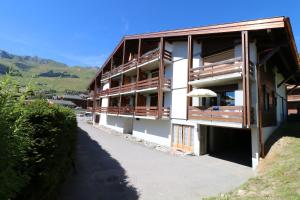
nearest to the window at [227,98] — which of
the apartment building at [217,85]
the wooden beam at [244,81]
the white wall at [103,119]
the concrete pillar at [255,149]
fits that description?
the apartment building at [217,85]

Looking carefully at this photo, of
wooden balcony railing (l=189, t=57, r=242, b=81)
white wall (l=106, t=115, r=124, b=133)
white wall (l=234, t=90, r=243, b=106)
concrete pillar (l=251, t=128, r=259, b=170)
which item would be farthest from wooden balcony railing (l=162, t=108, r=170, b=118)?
white wall (l=106, t=115, r=124, b=133)

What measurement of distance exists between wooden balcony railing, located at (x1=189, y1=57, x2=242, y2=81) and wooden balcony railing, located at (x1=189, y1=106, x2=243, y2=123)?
2750mm

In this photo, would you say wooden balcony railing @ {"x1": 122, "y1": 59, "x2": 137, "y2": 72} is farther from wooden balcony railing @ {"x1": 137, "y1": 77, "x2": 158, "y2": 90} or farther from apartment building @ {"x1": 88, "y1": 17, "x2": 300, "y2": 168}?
wooden balcony railing @ {"x1": 137, "y1": 77, "x2": 158, "y2": 90}

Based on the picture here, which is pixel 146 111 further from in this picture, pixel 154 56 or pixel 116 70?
pixel 116 70

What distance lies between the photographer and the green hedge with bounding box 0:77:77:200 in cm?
369

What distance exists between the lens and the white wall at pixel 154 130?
20906 millimetres

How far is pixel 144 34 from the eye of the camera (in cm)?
2448

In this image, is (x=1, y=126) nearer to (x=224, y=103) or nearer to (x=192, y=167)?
(x=192, y=167)

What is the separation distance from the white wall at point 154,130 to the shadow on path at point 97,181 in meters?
7.62

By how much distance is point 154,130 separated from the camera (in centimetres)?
2269

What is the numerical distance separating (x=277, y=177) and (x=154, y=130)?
46.5 ft

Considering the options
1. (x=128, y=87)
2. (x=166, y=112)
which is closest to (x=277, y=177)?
(x=166, y=112)

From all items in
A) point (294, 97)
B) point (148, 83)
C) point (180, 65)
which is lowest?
point (294, 97)

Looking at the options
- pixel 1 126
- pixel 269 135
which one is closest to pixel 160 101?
pixel 269 135
